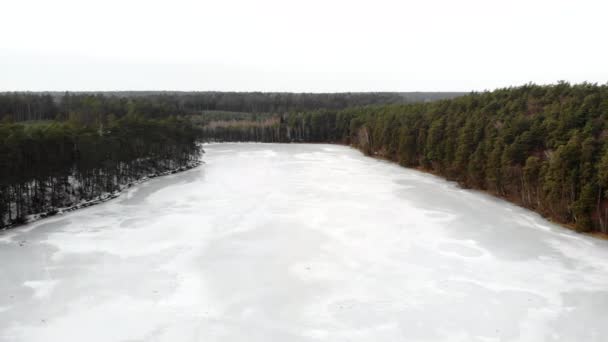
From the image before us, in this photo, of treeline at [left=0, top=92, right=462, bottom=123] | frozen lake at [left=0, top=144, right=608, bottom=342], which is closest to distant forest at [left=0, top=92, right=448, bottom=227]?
treeline at [left=0, top=92, right=462, bottom=123]

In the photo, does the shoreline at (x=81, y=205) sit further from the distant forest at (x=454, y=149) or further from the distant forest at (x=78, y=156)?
the distant forest at (x=454, y=149)

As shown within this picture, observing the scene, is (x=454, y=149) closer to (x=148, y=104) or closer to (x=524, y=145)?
(x=524, y=145)

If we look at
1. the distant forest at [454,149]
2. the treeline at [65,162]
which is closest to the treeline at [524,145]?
the distant forest at [454,149]

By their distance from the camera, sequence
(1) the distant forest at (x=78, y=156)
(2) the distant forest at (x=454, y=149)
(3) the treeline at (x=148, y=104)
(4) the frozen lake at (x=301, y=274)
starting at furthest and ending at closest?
(3) the treeline at (x=148, y=104), (1) the distant forest at (x=78, y=156), (2) the distant forest at (x=454, y=149), (4) the frozen lake at (x=301, y=274)

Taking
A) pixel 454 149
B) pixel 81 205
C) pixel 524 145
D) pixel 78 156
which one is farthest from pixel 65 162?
pixel 454 149

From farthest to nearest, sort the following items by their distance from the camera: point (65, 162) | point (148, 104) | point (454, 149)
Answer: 1. point (148, 104)
2. point (454, 149)
3. point (65, 162)
